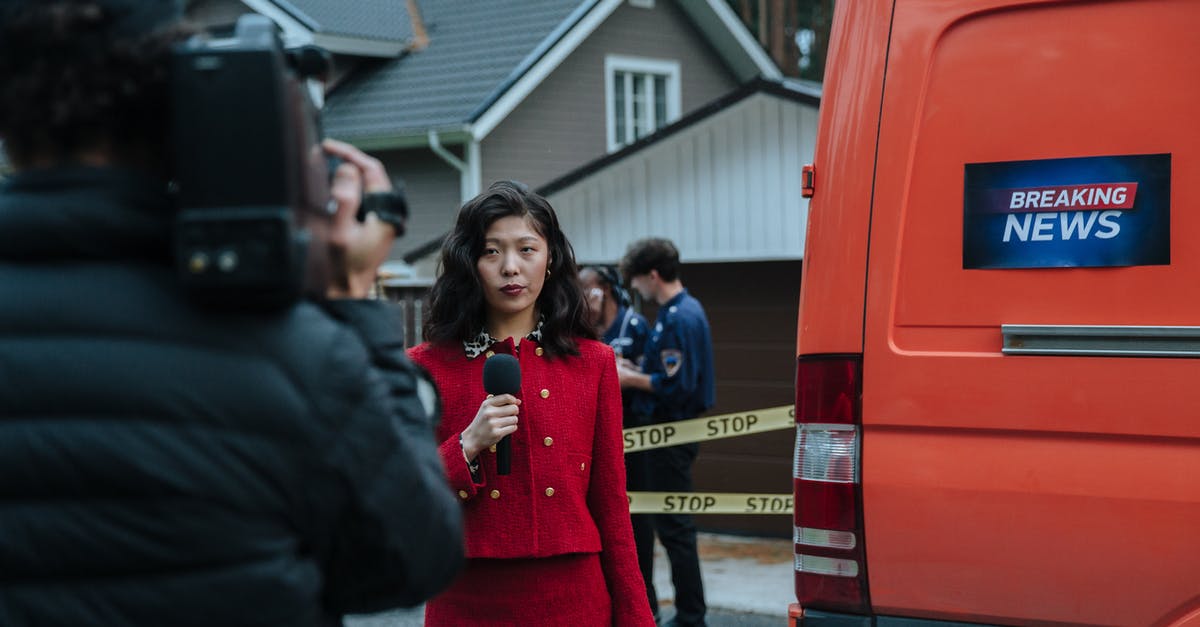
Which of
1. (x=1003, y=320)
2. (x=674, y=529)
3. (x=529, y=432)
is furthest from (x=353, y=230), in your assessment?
(x=674, y=529)

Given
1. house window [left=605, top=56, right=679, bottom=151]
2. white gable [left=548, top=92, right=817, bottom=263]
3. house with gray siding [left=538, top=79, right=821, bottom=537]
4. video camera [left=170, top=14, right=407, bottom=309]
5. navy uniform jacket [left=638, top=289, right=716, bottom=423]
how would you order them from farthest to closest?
1. house window [left=605, top=56, right=679, bottom=151]
2. white gable [left=548, top=92, right=817, bottom=263]
3. house with gray siding [left=538, top=79, right=821, bottom=537]
4. navy uniform jacket [left=638, top=289, right=716, bottom=423]
5. video camera [left=170, top=14, right=407, bottom=309]

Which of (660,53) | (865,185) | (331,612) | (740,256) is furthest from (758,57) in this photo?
(331,612)

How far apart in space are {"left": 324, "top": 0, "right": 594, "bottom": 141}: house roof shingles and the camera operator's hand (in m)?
15.1

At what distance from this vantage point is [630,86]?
1980 cm

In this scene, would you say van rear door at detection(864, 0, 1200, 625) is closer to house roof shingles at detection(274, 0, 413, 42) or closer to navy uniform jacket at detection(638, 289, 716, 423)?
navy uniform jacket at detection(638, 289, 716, 423)

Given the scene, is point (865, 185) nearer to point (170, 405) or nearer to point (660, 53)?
point (170, 405)

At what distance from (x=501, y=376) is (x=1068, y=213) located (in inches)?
54.6

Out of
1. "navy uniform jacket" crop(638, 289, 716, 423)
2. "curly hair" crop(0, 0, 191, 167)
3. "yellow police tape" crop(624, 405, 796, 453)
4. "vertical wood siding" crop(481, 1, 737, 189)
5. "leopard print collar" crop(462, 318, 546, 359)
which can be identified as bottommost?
"yellow police tape" crop(624, 405, 796, 453)

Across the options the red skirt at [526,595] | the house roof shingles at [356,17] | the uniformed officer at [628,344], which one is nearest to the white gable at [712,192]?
the uniformed officer at [628,344]

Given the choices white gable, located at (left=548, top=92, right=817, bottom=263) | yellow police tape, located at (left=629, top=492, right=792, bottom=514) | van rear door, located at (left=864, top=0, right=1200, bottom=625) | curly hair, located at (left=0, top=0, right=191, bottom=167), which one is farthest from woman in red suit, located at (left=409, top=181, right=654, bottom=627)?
white gable, located at (left=548, top=92, right=817, bottom=263)

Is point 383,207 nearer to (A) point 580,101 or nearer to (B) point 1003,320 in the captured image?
(B) point 1003,320

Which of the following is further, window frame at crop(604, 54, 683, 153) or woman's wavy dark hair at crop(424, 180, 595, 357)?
window frame at crop(604, 54, 683, 153)

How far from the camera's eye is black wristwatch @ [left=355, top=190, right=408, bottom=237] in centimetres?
185

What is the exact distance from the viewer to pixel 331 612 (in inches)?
71.0
